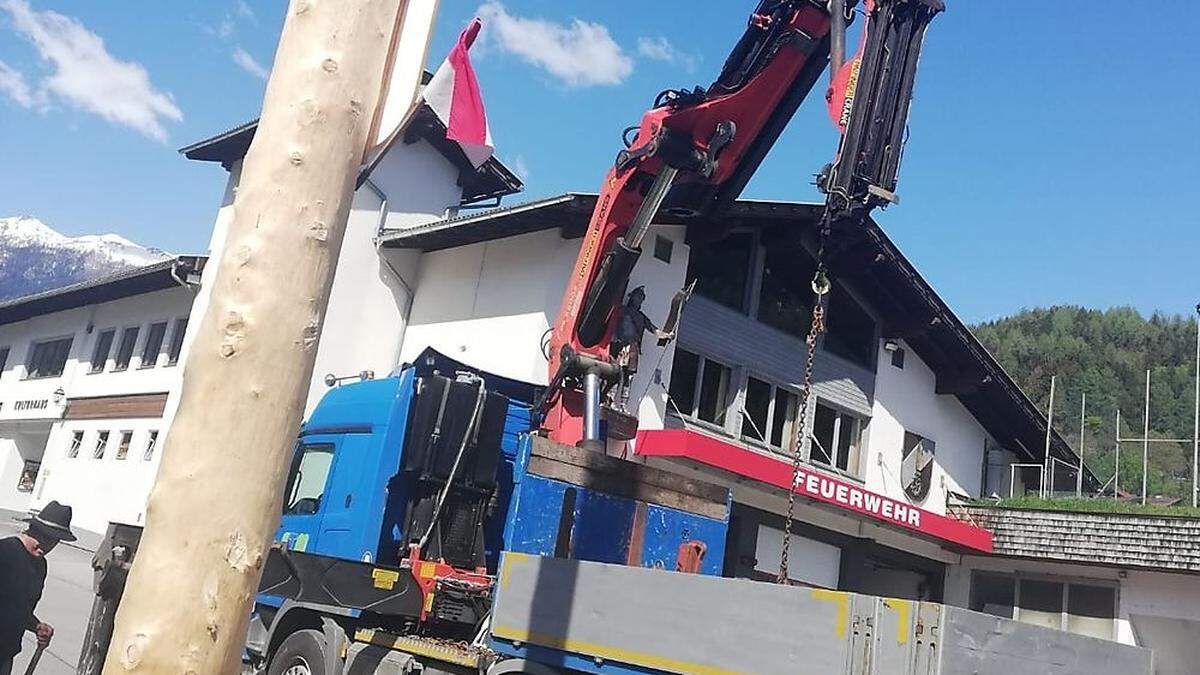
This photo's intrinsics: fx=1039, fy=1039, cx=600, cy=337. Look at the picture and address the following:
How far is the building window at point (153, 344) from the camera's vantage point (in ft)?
76.9

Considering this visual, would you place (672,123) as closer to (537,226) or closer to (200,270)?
(537,226)

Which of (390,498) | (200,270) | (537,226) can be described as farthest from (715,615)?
Result: (200,270)

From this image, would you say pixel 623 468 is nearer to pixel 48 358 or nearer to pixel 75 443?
pixel 75 443

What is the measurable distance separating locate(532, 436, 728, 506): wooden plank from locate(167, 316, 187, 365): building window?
16.2 m

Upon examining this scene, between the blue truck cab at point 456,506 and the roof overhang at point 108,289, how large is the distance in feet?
43.9

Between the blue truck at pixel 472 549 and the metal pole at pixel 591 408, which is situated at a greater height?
the metal pole at pixel 591 408

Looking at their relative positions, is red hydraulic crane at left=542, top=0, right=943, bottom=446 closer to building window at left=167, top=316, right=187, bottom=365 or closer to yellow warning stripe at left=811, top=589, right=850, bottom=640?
yellow warning stripe at left=811, top=589, right=850, bottom=640

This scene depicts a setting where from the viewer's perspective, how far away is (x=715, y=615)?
525cm

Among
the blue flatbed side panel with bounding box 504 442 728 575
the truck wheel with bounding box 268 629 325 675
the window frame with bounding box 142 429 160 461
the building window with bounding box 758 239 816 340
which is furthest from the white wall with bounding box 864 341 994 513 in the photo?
the window frame with bounding box 142 429 160 461

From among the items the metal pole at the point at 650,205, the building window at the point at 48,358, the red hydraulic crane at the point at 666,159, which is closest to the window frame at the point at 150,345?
the building window at the point at 48,358

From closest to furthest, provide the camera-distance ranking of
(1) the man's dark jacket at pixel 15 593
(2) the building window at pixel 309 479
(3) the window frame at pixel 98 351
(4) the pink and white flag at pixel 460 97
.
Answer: (4) the pink and white flag at pixel 460 97, (1) the man's dark jacket at pixel 15 593, (2) the building window at pixel 309 479, (3) the window frame at pixel 98 351

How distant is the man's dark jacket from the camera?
20.7 ft

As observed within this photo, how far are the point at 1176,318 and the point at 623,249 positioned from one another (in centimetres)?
11095

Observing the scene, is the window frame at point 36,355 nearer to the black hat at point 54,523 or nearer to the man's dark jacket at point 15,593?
the black hat at point 54,523
